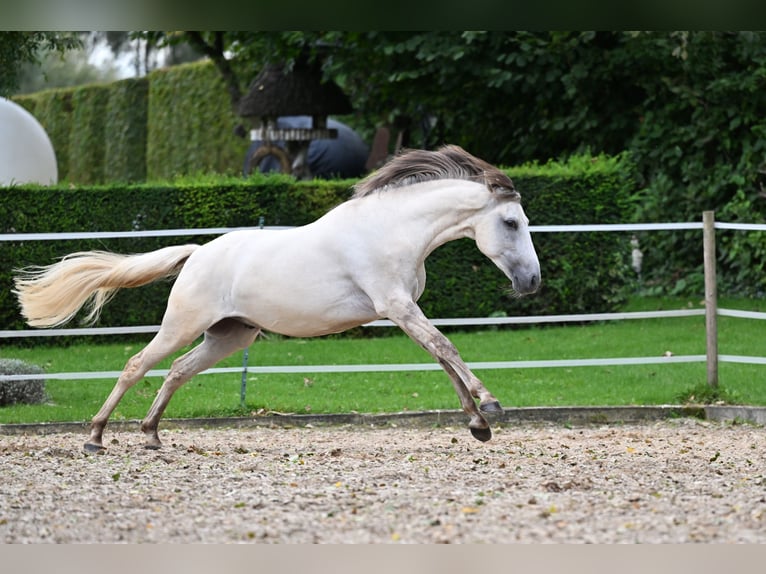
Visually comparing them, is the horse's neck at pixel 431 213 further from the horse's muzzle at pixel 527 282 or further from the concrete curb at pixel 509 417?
the concrete curb at pixel 509 417

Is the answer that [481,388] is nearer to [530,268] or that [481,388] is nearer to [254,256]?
[530,268]

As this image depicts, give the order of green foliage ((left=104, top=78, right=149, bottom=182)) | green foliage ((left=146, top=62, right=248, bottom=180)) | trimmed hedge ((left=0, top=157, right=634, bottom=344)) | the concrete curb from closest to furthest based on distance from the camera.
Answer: the concrete curb → trimmed hedge ((left=0, top=157, right=634, bottom=344)) → green foliage ((left=146, top=62, right=248, bottom=180)) → green foliage ((left=104, top=78, right=149, bottom=182))

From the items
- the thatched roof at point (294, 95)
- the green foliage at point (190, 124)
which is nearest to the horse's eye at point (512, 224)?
the thatched roof at point (294, 95)

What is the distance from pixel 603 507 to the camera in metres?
4.95

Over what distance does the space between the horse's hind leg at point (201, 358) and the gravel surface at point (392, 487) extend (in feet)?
0.62

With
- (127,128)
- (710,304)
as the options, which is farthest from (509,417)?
(127,128)

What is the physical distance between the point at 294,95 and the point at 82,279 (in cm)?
959

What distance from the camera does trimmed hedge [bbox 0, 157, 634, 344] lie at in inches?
441

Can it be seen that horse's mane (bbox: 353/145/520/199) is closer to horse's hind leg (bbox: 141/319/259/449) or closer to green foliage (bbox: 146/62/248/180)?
horse's hind leg (bbox: 141/319/259/449)

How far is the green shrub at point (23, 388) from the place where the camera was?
28.2ft

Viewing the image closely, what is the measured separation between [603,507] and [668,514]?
0.94 feet

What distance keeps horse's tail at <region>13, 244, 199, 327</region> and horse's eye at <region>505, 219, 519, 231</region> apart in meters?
1.99

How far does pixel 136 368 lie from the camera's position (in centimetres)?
696

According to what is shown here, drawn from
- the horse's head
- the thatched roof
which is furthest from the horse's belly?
the thatched roof
